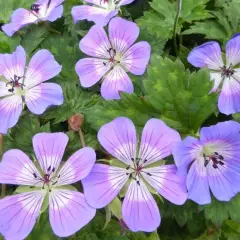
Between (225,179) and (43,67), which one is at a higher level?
(43,67)

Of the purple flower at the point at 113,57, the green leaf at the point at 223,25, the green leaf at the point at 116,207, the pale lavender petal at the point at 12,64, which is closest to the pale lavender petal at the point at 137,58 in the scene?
the purple flower at the point at 113,57

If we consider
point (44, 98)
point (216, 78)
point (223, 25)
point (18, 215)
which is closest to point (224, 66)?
point (216, 78)

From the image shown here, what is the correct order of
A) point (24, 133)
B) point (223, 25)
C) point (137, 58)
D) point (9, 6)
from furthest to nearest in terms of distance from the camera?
1. point (9, 6)
2. point (223, 25)
3. point (137, 58)
4. point (24, 133)

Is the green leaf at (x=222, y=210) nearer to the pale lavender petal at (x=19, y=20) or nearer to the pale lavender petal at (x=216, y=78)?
the pale lavender petal at (x=216, y=78)

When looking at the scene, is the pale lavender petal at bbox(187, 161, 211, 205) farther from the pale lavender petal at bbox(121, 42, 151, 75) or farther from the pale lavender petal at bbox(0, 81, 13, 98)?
the pale lavender petal at bbox(0, 81, 13, 98)

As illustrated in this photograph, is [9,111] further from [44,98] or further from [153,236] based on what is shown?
[153,236]

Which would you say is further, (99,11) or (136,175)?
(99,11)

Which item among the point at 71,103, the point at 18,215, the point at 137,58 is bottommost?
the point at 18,215

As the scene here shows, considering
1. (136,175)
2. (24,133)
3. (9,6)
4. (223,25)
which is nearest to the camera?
(136,175)
